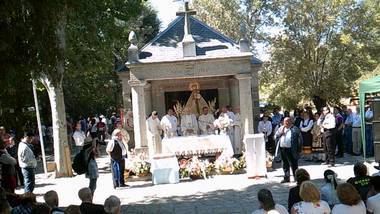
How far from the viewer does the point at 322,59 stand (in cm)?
3195

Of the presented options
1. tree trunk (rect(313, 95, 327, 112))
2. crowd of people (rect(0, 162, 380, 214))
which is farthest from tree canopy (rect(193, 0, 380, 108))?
crowd of people (rect(0, 162, 380, 214))

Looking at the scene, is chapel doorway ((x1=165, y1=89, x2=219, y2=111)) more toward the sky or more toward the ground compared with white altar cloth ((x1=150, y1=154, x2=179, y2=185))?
more toward the sky

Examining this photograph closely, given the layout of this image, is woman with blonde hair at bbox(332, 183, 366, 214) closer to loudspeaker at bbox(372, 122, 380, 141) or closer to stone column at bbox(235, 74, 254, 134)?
loudspeaker at bbox(372, 122, 380, 141)

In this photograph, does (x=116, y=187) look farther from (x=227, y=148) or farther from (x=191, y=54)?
(x=191, y=54)

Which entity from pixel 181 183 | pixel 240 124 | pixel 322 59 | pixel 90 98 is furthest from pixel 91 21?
pixel 90 98

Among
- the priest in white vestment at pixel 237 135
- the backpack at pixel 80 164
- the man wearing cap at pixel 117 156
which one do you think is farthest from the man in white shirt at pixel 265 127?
the backpack at pixel 80 164

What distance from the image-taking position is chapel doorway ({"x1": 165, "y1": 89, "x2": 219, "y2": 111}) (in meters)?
20.0

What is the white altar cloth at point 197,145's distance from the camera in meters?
16.1

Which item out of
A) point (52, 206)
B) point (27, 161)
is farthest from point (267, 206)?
point (27, 161)

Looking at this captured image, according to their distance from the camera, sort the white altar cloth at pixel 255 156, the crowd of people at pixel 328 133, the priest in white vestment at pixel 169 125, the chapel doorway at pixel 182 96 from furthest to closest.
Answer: the chapel doorway at pixel 182 96 < the priest in white vestment at pixel 169 125 < the crowd of people at pixel 328 133 < the white altar cloth at pixel 255 156

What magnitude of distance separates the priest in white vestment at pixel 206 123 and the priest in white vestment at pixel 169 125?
108cm

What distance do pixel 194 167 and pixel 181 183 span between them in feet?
2.33

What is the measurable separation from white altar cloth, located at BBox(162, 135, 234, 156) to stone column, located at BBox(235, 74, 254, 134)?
3.38ft

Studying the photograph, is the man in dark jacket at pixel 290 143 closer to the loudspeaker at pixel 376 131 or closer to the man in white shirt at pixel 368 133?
the loudspeaker at pixel 376 131
